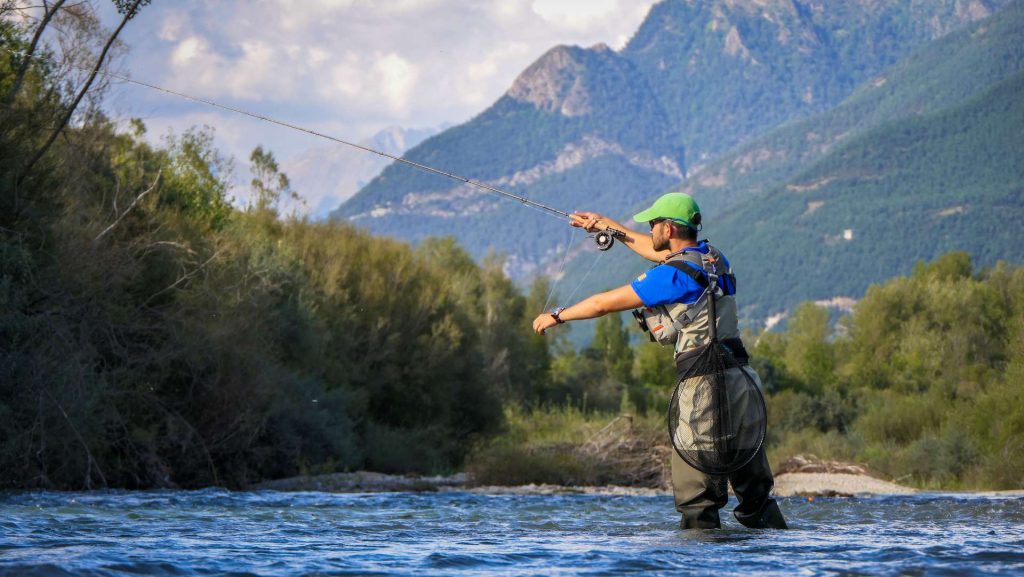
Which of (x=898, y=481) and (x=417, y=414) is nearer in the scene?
(x=898, y=481)

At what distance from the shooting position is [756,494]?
9.40 meters

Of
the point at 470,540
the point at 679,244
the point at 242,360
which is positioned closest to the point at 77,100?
the point at 242,360

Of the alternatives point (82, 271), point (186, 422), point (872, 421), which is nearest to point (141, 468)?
point (186, 422)

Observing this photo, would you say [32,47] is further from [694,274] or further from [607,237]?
[694,274]

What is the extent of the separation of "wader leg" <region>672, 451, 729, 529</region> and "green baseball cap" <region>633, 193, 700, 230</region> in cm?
157

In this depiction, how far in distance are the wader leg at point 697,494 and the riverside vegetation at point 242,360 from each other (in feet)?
33.7

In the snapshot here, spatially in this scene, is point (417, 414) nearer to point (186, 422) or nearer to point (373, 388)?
point (373, 388)

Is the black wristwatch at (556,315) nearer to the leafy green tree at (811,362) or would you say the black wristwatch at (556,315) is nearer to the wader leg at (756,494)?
the wader leg at (756,494)

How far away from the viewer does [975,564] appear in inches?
328

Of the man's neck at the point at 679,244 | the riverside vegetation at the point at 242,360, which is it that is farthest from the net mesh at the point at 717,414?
the riverside vegetation at the point at 242,360

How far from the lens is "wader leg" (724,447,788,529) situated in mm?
9102

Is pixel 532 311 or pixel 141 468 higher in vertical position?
pixel 532 311

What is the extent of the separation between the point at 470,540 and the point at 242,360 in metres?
13.4

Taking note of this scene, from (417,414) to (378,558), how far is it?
25.6 m
